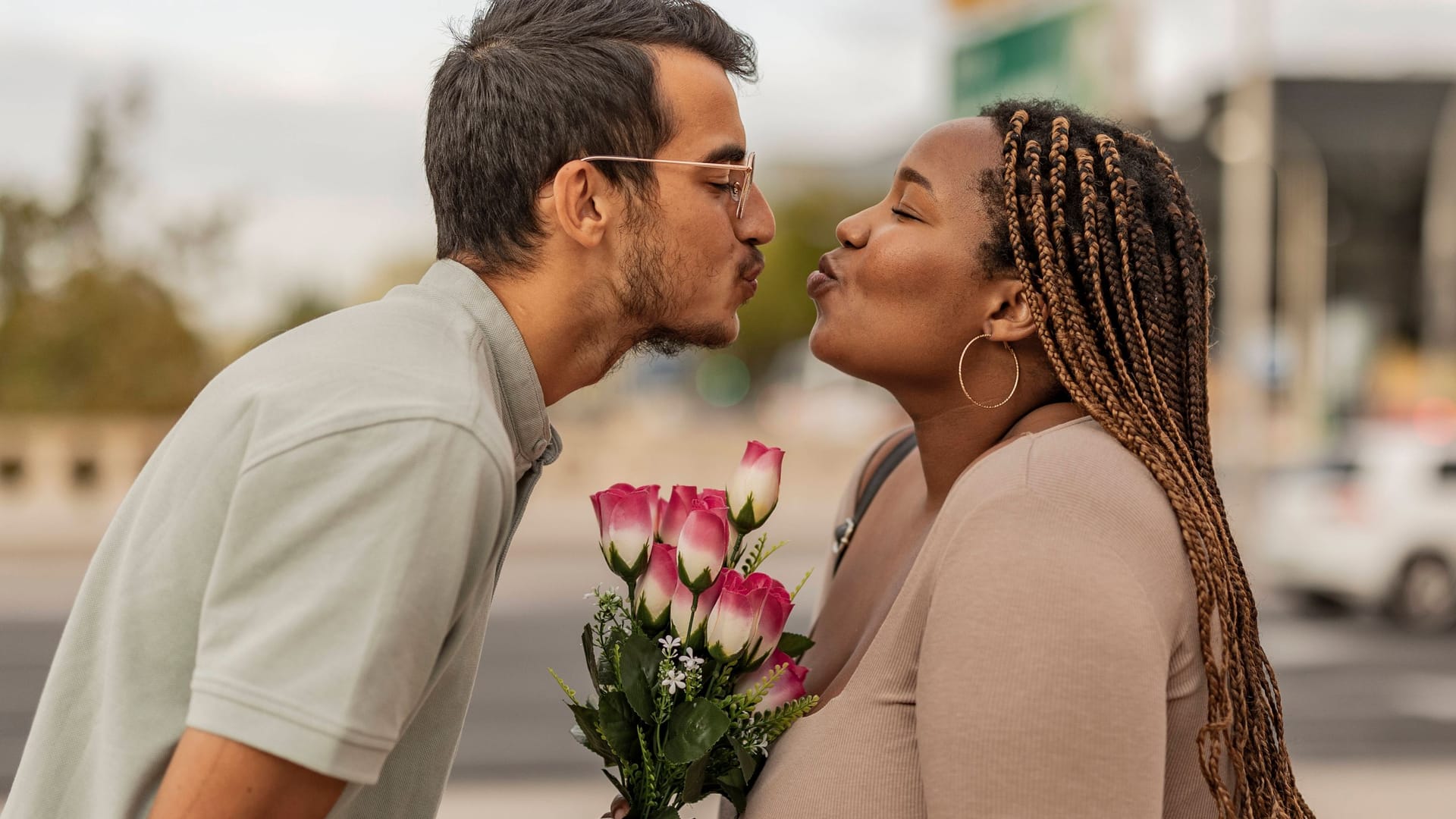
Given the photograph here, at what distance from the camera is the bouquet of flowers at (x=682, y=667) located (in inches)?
80.0

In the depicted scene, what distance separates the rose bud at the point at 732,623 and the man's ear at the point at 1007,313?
1.88 feet

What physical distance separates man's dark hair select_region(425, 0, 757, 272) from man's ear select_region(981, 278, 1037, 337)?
1.93 ft

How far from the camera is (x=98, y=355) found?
17.9 m

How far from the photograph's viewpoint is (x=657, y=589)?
2.07m

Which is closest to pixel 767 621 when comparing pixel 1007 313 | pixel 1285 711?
pixel 1007 313

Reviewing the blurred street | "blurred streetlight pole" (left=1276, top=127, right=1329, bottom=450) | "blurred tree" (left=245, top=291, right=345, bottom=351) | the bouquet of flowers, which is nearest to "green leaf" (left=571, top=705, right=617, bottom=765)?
the bouquet of flowers

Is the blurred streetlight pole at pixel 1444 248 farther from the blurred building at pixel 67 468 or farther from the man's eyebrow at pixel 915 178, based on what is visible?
the man's eyebrow at pixel 915 178

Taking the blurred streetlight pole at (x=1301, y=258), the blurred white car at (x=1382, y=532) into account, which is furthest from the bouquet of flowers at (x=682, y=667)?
the blurred streetlight pole at (x=1301, y=258)

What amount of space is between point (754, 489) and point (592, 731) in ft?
1.47

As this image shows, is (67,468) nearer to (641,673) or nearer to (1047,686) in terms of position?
(641,673)

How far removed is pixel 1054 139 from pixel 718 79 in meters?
0.55

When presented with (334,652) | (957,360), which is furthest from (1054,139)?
(334,652)

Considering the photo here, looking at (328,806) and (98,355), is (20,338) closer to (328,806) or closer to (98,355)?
(98,355)

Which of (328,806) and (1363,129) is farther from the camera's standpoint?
(1363,129)
